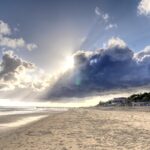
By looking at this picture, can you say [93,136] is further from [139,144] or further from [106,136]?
[139,144]

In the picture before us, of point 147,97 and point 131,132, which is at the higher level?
point 147,97

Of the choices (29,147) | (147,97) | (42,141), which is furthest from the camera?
(147,97)

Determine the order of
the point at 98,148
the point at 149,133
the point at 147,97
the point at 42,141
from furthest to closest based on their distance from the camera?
1. the point at 147,97
2. the point at 149,133
3. the point at 42,141
4. the point at 98,148

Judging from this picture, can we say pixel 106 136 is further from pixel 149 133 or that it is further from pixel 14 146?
pixel 14 146

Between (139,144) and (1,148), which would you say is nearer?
(139,144)

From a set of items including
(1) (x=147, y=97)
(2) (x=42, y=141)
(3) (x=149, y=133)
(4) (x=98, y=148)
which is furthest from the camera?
(1) (x=147, y=97)

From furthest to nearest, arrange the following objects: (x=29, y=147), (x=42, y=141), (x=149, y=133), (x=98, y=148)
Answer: (x=149, y=133) → (x=42, y=141) → (x=29, y=147) → (x=98, y=148)

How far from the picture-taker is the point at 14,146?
15.9 meters

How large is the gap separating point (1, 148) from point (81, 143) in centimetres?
448

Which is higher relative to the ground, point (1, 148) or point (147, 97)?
point (147, 97)

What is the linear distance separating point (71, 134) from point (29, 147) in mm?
4104

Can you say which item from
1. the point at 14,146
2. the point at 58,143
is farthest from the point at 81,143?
the point at 14,146

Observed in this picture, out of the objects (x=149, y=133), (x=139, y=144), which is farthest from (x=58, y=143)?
(x=149, y=133)

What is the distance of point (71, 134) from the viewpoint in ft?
61.0
